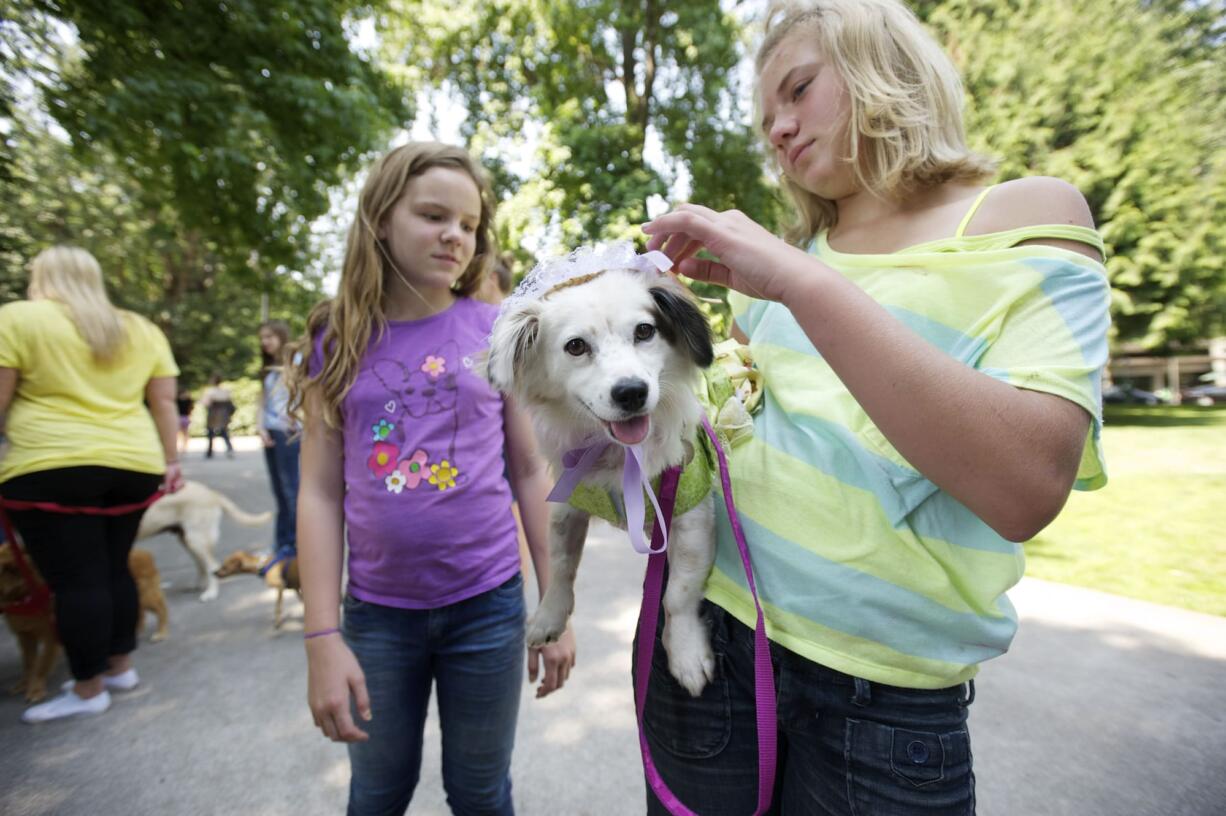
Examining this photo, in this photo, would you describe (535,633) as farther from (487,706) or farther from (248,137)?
(248,137)

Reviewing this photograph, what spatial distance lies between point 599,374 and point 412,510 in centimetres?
75

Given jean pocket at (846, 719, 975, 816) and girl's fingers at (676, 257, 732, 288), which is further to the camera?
girl's fingers at (676, 257, 732, 288)

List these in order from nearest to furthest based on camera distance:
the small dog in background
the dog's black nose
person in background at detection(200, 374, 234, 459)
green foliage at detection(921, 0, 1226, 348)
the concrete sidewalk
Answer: the dog's black nose, the concrete sidewalk, the small dog in background, green foliage at detection(921, 0, 1226, 348), person in background at detection(200, 374, 234, 459)

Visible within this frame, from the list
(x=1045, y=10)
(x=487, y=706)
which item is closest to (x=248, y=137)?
(x=487, y=706)

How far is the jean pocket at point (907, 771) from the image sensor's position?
97 cm


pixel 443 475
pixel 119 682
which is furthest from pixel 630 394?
pixel 119 682

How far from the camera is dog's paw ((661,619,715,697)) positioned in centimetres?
121

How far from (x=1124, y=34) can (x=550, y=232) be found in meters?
17.7

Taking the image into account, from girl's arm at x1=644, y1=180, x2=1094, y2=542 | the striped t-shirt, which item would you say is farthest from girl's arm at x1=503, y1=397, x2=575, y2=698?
girl's arm at x1=644, y1=180, x2=1094, y2=542

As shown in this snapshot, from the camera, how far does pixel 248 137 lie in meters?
6.49

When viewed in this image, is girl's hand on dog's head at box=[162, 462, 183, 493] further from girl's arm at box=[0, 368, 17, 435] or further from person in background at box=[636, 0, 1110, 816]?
person in background at box=[636, 0, 1110, 816]

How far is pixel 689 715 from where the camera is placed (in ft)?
3.99

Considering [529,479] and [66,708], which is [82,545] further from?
[529,479]

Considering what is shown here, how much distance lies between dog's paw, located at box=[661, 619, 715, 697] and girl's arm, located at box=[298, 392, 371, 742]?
874mm
